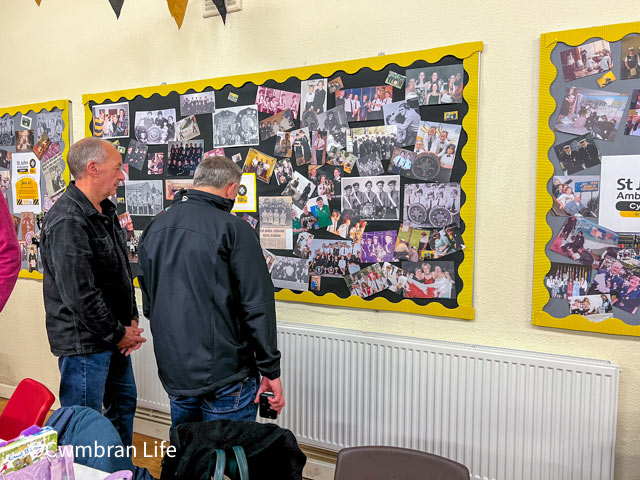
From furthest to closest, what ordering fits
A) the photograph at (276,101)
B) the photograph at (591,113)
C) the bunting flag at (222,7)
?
the bunting flag at (222,7) → the photograph at (276,101) → the photograph at (591,113)

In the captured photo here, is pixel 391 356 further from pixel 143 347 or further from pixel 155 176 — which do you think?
pixel 155 176

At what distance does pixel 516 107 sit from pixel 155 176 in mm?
1953

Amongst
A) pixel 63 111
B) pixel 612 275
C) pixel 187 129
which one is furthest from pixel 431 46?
pixel 63 111

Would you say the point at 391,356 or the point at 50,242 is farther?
the point at 391,356

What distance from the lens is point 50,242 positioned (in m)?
1.89

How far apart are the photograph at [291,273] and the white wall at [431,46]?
0.41ft

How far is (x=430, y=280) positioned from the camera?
2189 mm

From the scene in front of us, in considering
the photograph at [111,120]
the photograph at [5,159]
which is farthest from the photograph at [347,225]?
the photograph at [5,159]

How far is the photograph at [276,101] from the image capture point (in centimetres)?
242

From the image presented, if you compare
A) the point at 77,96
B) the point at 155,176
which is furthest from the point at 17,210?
the point at 155,176

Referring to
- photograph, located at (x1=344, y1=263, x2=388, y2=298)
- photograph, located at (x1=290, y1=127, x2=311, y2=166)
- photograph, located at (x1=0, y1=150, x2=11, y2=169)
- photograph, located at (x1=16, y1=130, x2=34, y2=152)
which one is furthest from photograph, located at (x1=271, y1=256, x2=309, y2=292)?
photograph, located at (x1=0, y1=150, x2=11, y2=169)

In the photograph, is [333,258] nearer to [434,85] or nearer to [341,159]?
[341,159]

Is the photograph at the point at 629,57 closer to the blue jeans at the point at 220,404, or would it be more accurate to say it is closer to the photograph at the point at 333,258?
the photograph at the point at 333,258

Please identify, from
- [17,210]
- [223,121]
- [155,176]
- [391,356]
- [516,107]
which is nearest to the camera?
[516,107]
